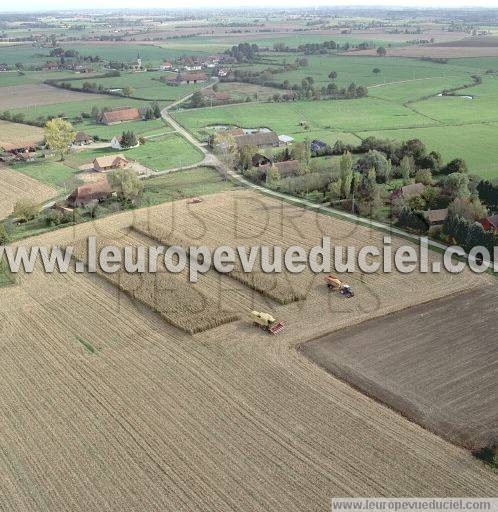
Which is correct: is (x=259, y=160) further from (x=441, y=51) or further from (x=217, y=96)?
(x=441, y=51)

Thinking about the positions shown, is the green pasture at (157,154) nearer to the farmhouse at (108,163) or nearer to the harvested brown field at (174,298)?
the farmhouse at (108,163)

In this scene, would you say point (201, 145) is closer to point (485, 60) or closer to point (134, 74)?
point (134, 74)

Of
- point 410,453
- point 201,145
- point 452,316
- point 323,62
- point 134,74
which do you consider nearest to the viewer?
point 410,453

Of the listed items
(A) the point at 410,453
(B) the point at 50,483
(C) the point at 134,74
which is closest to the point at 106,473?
(B) the point at 50,483

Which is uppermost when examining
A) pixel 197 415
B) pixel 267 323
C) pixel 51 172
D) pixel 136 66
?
pixel 136 66

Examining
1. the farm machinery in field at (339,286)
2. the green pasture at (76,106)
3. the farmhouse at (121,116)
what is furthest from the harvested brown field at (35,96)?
the farm machinery in field at (339,286)

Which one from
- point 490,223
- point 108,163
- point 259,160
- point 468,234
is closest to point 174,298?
point 468,234
